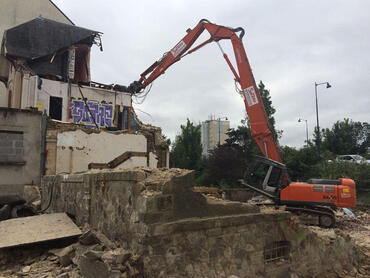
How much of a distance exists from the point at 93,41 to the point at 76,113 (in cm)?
518

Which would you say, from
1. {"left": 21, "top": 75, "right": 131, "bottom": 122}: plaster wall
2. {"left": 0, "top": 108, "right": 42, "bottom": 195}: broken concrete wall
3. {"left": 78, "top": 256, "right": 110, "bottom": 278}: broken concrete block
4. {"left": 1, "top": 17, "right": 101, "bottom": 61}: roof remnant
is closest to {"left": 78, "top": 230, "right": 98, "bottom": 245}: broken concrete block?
{"left": 78, "top": 256, "right": 110, "bottom": 278}: broken concrete block

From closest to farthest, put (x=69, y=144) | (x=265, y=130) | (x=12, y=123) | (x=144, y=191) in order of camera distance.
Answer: (x=144, y=191) → (x=265, y=130) → (x=12, y=123) → (x=69, y=144)

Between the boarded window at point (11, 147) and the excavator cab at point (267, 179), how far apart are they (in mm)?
8433

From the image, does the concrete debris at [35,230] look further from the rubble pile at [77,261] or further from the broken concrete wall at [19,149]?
the broken concrete wall at [19,149]

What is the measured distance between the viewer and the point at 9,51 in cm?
1741

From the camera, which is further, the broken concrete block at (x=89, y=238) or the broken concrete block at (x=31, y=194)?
the broken concrete block at (x=31, y=194)

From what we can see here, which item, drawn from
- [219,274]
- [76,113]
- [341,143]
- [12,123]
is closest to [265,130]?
[219,274]

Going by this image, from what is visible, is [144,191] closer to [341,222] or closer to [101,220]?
[101,220]

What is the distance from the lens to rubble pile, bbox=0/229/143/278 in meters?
3.85

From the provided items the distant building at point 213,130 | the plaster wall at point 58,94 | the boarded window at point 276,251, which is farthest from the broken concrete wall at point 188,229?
the distant building at point 213,130

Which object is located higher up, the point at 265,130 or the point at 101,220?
the point at 265,130

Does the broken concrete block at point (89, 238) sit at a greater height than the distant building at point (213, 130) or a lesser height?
lesser

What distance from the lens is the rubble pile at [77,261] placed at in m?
3.85

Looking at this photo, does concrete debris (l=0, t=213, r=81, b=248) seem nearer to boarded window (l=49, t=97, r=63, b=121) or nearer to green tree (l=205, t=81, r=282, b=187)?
boarded window (l=49, t=97, r=63, b=121)
